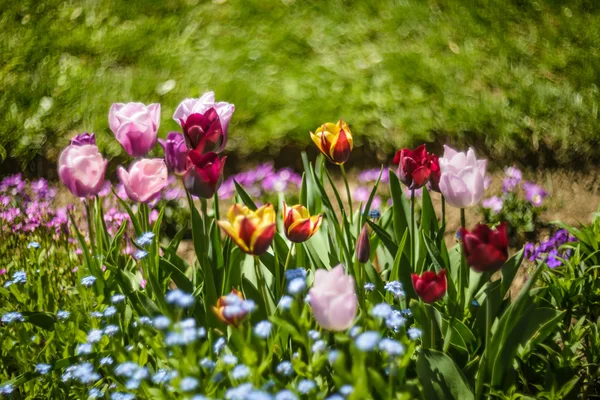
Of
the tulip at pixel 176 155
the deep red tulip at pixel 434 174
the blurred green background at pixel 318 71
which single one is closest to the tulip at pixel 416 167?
the deep red tulip at pixel 434 174

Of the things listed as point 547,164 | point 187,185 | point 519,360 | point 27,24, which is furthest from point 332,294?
point 27,24

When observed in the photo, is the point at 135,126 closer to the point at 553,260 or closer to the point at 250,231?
the point at 250,231

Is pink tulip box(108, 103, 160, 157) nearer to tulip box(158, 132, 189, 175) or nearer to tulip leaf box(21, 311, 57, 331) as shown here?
tulip box(158, 132, 189, 175)

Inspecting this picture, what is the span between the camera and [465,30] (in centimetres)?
403

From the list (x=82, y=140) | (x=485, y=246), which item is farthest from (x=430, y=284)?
(x=82, y=140)

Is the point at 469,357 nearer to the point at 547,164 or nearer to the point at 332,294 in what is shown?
the point at 332,294

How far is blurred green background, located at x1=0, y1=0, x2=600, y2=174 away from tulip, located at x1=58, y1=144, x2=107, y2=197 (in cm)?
161

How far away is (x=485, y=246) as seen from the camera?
1.39 metres

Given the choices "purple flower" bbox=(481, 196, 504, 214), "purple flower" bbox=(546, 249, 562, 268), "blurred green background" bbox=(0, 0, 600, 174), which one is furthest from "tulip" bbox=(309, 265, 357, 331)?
"blurred green background" bbox=(0, 0, 600, 174)

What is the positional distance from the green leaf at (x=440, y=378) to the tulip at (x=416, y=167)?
0.44 metres

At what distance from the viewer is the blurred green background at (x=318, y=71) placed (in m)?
3.39

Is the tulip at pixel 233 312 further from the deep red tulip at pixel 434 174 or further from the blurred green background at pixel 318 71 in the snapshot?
the blurred green background at pixel 318 71

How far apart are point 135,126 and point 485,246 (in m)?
0.96

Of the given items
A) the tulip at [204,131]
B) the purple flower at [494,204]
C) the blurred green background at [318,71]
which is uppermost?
the tulip at [204,131]
